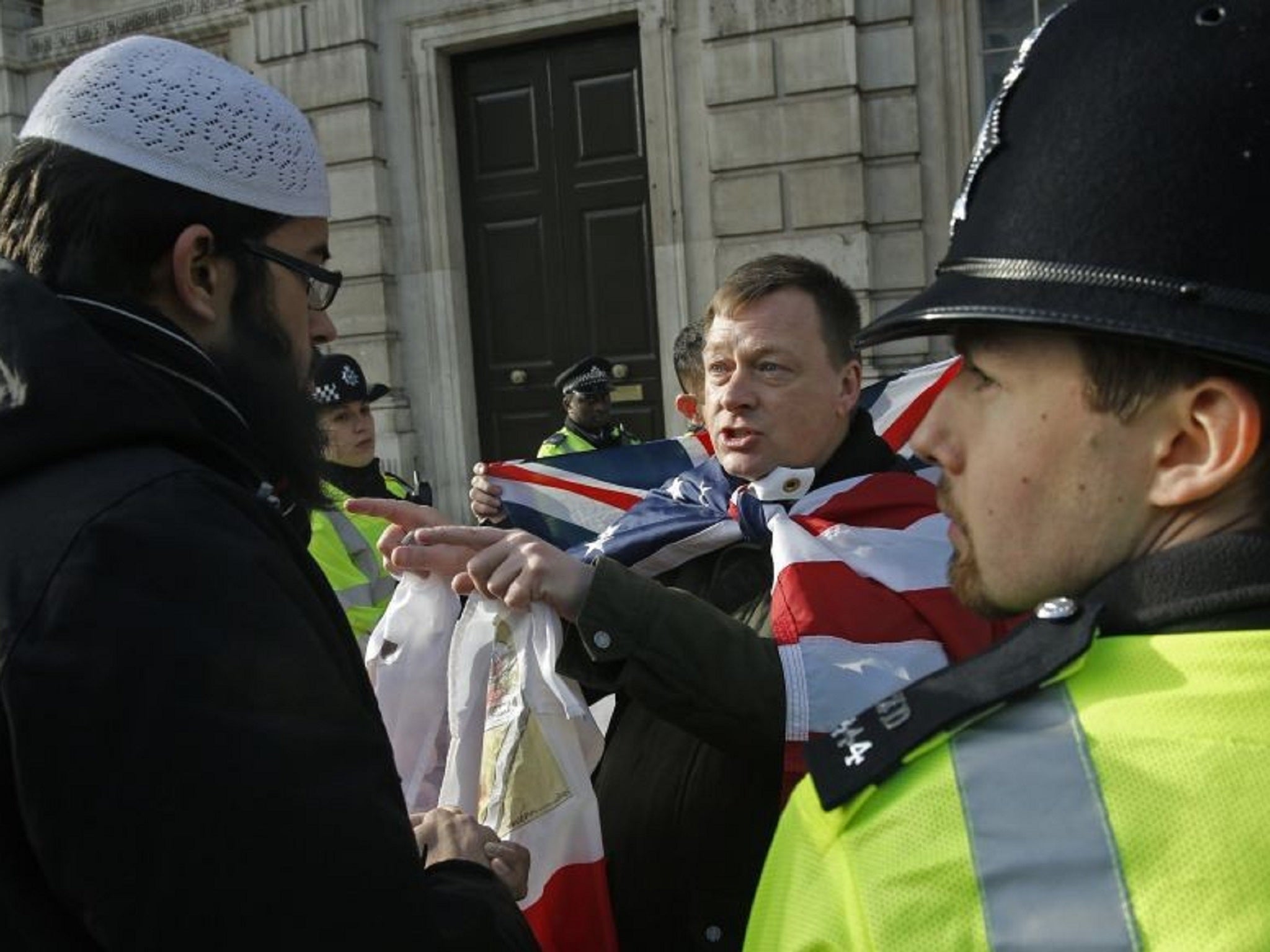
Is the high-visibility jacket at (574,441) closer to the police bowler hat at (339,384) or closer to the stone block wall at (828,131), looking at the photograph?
the stone block wall at (828,131)

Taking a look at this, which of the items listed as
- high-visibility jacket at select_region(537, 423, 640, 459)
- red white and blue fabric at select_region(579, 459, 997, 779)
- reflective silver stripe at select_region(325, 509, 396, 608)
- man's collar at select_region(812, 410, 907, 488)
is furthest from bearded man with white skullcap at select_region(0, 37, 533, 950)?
high-visibility jacket at select_region(537, 423, 640, 459)

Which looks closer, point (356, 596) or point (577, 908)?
point (577, 908)

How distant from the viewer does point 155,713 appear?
107 centimetres

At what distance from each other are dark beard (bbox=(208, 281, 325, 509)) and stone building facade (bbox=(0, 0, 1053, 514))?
6.96m

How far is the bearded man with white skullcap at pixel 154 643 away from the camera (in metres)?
1.07

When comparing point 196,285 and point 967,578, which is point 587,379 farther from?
point 967,578

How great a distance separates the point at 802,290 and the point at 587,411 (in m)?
5.10

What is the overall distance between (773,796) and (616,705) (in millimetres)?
395

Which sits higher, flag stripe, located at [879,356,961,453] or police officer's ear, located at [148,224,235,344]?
police officer's ear, located at [148,224,235,344]

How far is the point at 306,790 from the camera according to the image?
112 centimetres

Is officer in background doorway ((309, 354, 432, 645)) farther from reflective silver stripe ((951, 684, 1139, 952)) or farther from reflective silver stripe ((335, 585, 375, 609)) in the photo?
reflective silver stripe ((951, 684, 1139, 952))

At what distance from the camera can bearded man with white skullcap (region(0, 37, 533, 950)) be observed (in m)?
1.07

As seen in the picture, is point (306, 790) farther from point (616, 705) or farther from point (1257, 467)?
point (616, 705)

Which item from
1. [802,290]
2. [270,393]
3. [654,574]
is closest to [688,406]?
[802,290]
